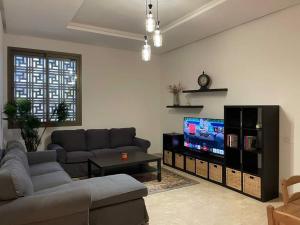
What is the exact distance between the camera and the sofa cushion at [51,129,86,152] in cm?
486

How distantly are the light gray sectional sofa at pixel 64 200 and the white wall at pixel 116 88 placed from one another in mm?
2492

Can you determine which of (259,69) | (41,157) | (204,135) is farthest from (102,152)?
(259,69)

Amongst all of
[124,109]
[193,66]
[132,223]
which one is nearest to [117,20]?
[193,66]

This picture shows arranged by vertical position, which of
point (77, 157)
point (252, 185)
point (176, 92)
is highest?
point (176, 92)

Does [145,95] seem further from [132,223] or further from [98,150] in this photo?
[132,223]

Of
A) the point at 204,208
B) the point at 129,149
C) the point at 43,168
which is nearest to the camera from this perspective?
the point at 204,208

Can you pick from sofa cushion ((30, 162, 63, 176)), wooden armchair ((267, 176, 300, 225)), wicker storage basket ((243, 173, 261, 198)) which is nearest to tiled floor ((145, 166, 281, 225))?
wicker storage basket ((243, 173, 261, 198))

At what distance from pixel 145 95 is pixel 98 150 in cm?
206

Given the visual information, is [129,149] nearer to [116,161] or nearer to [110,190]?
[116,161]

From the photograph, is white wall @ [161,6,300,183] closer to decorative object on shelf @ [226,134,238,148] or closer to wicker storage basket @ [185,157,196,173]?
decorative object on shelf @ [226,134,238,148]

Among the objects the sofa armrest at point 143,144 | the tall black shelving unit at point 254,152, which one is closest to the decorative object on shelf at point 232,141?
the tall black shelving unit at point 254,152

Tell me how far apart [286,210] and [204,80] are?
11.5 feet

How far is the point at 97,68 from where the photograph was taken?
559 centimetres

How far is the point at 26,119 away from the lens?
4441 millimetres
